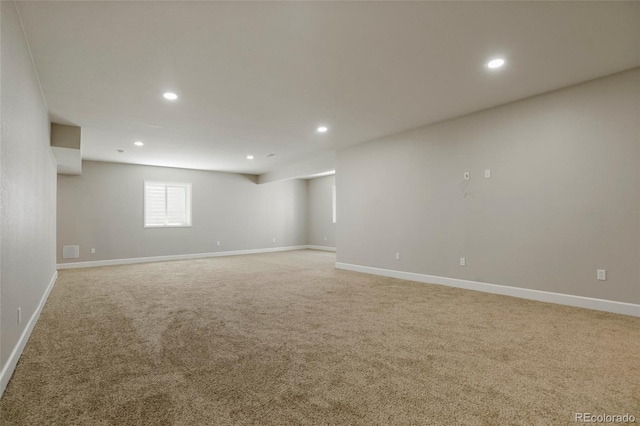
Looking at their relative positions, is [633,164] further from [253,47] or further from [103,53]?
[103,53]

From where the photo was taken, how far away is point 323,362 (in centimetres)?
223

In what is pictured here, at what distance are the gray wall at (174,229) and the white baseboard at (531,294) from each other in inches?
224

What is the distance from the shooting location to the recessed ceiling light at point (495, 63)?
121 inches

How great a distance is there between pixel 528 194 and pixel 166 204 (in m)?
8.42

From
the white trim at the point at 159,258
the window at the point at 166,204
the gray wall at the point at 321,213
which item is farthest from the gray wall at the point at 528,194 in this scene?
the window at the point at 166,204

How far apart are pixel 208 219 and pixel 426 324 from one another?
25.4 feet

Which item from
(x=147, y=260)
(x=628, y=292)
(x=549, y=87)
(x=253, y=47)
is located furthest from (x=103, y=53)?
(x=147, y=260)

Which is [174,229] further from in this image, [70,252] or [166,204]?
[70,252]

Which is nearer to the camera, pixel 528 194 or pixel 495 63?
pixel 495 63

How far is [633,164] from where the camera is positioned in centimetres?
327

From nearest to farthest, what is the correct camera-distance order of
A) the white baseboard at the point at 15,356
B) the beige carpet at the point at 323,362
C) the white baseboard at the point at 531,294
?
1. the beige carpet at the point at 323,362
2. the white baseboard at the point at 15,356
3. the white baseboard at the point at 531,294

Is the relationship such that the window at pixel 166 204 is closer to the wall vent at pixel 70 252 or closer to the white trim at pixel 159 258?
the white trim at pixel 159 258

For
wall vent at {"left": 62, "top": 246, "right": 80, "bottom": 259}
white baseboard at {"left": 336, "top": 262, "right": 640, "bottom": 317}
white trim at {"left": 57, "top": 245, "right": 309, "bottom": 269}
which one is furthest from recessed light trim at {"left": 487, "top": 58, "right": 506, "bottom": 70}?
wall vent at {"left": 62, "top": 246, "right": 80, "bottom": 259}

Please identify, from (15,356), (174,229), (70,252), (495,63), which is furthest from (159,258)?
(495,63)
